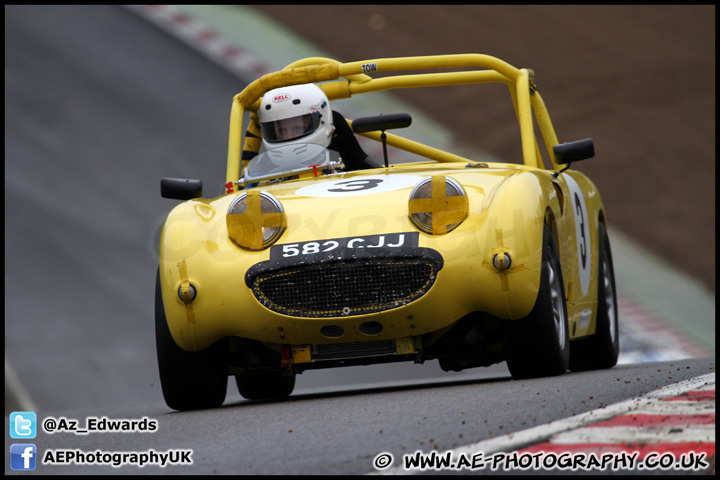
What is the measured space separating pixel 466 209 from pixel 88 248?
29.1 feet

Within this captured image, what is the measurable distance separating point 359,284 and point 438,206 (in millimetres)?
496

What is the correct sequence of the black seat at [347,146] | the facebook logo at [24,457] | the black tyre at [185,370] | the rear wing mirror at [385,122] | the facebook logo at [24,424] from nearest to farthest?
1. the facebook logo at [24,457]
2. the facebook logo at [24,424]
3. the black tyre at [185,370]
4. the rear wing mirror at [385,122]
5. the black seat at [347,146]

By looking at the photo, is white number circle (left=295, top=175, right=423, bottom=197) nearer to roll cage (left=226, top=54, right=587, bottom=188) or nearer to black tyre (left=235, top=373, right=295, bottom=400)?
roll cage (left=226, top=54, right=587, bottom=188)

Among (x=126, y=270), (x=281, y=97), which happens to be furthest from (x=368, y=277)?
(x=126, y=270)

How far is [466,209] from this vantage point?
5219 mm

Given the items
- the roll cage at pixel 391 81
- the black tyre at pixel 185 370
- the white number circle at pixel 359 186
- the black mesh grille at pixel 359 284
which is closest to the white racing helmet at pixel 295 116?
the roll cage at pixel 391 81

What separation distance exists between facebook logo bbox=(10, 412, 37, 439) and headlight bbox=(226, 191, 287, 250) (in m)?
1.26

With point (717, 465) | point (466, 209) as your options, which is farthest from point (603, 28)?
point (717, 465)

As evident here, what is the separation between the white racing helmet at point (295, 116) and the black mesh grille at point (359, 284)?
1.76m

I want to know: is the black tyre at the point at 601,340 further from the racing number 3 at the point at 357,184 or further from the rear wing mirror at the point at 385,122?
the racing number 3 at the point at 357,184

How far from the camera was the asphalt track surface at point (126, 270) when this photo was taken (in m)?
3.99

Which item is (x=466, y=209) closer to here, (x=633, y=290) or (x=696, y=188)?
(x=633, y=290)

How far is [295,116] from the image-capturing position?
6.75 meters

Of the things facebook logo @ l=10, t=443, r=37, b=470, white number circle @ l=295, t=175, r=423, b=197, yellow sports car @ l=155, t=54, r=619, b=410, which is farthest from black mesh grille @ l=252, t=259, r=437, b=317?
facebook logo @ l=10, t=443, r=37, b=470
